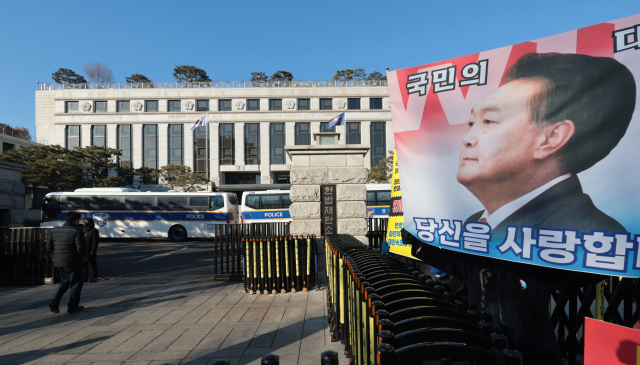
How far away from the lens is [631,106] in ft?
5.45

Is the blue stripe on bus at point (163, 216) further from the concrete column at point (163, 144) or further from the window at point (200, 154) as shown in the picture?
the concrete column at point (163, 144)

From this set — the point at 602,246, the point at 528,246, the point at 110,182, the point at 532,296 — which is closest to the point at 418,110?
the point at 528,246

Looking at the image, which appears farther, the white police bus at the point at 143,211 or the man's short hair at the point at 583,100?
the white police bus at the point at 143,211

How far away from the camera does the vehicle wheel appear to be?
20422mm

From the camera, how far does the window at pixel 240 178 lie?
42.8 meters

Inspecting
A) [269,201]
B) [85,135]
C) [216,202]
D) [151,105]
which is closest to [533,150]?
[269,201]

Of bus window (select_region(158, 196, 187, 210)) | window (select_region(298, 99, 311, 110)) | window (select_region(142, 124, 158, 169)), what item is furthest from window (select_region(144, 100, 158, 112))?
bus window (select_region(158, 196, 187, 210))

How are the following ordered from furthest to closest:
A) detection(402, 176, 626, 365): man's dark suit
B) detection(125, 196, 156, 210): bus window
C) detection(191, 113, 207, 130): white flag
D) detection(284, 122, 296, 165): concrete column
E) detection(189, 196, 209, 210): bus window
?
detection(284, 122, 296, 165): concrete column
detection(191, 113, 207, 130): white flag
detection(189, 196, 209, 210): bus window
detection(125, 196, 156, 210): bus window
detection(402, 176, 626, 365): man's dark suit

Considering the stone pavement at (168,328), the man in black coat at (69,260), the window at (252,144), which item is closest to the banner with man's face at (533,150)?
the stone pavement at (168,328)

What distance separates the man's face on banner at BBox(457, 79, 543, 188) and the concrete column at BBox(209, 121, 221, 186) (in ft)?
137

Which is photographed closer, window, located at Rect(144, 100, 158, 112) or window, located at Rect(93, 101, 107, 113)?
window, located at Rect(93, 101, 107, 113)

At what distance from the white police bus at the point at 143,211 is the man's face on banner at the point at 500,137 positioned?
19.2m

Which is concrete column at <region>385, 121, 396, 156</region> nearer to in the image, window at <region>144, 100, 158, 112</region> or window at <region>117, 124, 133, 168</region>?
window at <region>144, 100, 158, 112</region>

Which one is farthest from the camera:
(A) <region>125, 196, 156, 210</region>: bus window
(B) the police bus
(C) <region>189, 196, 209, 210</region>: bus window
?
(C) <region>189, 196, 209, 210</region>: bus window
